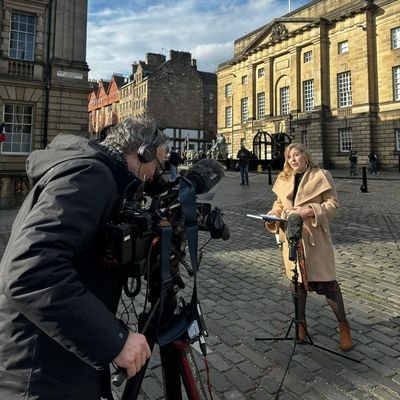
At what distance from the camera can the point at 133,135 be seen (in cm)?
160

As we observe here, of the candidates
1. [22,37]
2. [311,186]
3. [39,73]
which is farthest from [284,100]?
[311,186]

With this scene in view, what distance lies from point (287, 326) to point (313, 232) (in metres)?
1.13

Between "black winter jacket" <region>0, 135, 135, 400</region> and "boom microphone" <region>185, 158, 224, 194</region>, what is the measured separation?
33 centimetres

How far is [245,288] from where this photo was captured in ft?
16.5

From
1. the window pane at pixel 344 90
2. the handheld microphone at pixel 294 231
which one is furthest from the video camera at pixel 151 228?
the window pane at pixel 344 90

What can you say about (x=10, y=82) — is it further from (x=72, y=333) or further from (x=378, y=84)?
(x=378, y=84)

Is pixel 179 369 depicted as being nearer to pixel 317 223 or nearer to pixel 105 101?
pixel 317 223

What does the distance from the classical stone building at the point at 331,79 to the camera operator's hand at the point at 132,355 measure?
1339 inches

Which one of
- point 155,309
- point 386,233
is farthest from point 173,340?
point 386,233

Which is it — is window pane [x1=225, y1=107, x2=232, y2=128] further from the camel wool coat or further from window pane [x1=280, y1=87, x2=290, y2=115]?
the camel wool coat

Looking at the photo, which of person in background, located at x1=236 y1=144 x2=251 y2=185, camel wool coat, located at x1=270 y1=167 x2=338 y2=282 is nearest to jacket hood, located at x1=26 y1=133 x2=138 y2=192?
camel wool coat, located at x1=270 y1=167 x2=338 y2=282

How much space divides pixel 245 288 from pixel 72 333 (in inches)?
161

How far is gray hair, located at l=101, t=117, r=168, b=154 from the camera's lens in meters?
1.58

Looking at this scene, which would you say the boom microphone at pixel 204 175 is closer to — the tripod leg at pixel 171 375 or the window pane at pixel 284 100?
the tripod leg at pixel 171 375
